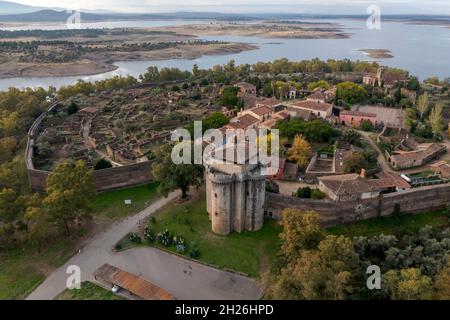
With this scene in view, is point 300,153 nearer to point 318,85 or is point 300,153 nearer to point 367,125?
point 367,125

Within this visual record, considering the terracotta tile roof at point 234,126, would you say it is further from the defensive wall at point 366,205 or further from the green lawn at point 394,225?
the green lawn at point 394,225

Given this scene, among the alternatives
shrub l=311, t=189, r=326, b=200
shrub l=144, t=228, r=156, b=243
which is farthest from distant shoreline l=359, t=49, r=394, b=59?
shrub l=144, t=228, r=156, b=243

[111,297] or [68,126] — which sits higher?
[68,126]

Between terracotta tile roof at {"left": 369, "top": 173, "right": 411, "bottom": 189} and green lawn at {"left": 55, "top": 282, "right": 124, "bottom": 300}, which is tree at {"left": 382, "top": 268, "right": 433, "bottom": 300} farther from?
green lawn at {"left": 55, "top": 282, "right": 124, "bottom": 300}

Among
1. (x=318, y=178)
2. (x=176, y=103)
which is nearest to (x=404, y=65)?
(x=176, y=103)

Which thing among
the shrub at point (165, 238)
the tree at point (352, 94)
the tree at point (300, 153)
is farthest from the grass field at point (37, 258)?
the tree at point (352, 94)

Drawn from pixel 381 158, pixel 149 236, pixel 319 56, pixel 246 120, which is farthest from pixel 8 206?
pixel 319 56
